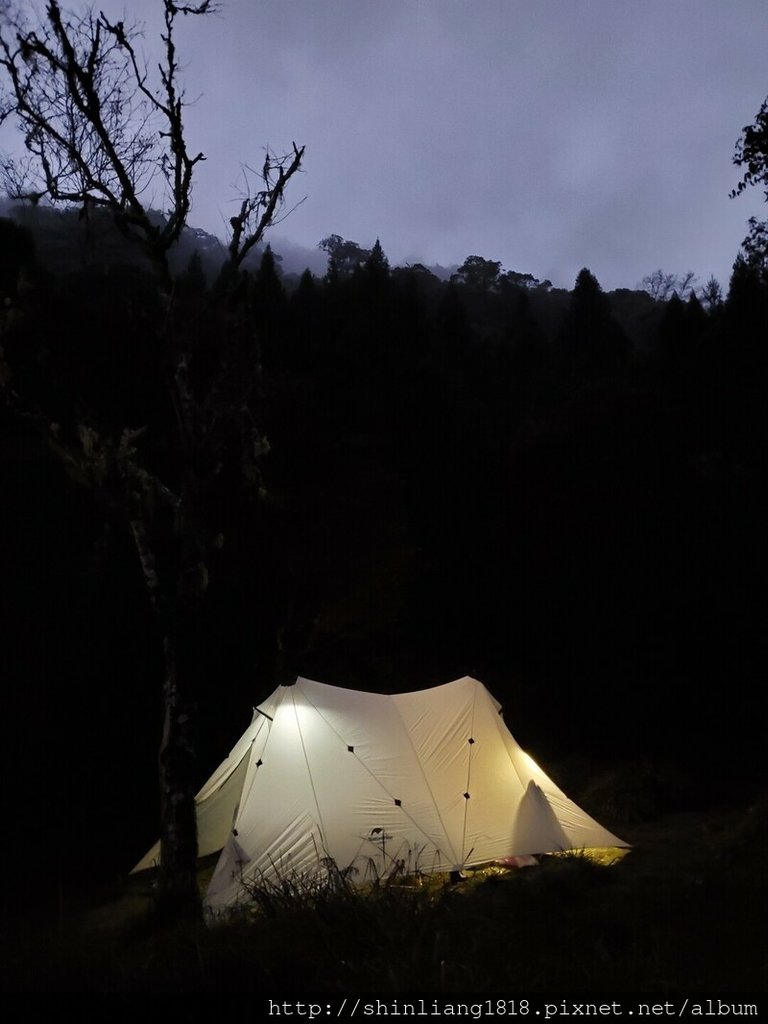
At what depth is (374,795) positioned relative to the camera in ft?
28.7

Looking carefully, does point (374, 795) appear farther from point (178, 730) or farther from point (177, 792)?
point (178, 730)

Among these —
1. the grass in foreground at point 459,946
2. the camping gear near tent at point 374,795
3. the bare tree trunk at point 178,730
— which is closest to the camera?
the grass in foreground at point 459,946

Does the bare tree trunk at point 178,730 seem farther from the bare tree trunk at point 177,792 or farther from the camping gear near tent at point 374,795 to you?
the camping gear near tent at point 374,795

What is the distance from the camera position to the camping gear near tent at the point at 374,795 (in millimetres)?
8352

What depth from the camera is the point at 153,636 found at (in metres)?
14.4

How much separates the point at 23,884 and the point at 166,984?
793 centimetres

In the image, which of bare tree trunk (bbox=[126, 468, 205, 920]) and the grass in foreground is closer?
the grass in foreground

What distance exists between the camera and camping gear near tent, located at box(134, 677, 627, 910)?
329 inches

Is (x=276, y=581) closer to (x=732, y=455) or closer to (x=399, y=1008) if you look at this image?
(x=732, y=455)

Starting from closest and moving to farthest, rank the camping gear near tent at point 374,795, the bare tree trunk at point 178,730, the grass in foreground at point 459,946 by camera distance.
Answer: the grass in foreground at point 459,946 → the bare tree trunk at point 178,730 → the camping gear near tent at point 374,795

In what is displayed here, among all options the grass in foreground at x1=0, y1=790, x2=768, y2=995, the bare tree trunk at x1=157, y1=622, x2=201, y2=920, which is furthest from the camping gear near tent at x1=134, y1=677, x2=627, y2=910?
the grass in foreground at x1=0, y1=790, x2=768, y2=995

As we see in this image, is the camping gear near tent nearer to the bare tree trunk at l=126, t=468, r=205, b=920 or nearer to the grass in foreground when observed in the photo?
the bare tree trunk at l=126, t=468, r=205, b=920

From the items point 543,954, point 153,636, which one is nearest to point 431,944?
point 543,954

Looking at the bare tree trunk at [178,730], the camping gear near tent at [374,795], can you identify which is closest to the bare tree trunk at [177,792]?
the bare tree trunk at [178,730]
